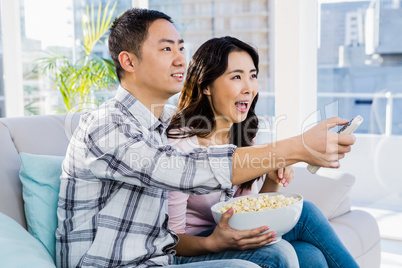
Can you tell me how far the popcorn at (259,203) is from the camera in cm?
154

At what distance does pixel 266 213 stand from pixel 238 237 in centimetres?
11

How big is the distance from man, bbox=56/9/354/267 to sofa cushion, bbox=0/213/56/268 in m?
0.08

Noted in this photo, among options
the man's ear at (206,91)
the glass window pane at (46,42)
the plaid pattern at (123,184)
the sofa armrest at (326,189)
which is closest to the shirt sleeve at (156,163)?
the plaid pattern at (123,184)

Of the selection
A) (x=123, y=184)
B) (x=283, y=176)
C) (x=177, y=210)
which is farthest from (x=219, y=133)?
(x=123, y=184)

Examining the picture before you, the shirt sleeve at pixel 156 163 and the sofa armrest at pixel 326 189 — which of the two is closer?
the shirt sleeve at pixel 156 163

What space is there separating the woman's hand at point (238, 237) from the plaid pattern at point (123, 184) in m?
0.13

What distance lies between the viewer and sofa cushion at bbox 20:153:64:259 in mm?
1594

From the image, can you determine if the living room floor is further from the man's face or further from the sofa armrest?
the man's face

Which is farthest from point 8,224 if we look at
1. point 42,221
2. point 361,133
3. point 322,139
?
point 361,133

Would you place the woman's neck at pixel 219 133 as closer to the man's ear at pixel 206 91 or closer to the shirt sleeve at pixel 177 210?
the man's ear at pixel 206 91

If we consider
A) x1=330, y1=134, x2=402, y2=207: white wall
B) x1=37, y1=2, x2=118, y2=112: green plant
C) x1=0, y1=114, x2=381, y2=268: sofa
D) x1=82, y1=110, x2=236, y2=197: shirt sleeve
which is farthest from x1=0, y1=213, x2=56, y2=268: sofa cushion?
x1=37, y1=2, x2=118, y2=112: green plant

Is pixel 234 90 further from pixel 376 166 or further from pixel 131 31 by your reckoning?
pixel 376 166

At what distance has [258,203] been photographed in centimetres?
157

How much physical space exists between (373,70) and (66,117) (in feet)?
7.28
